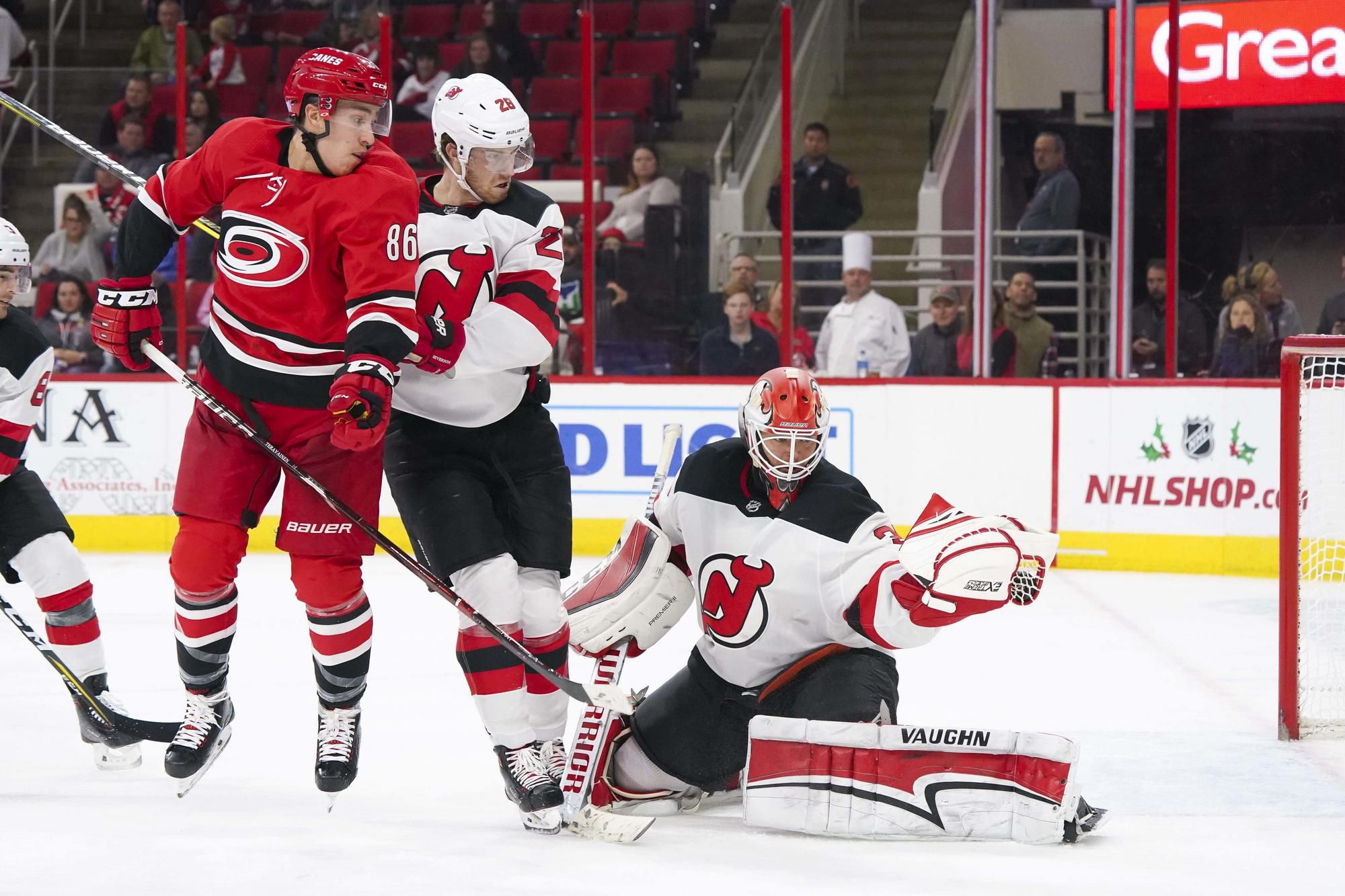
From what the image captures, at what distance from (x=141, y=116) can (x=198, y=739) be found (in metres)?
5.30

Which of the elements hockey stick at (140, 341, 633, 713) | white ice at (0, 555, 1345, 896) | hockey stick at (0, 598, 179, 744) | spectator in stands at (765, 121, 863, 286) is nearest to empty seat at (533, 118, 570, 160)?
spectator in stands at (765, 121, 863, 286)

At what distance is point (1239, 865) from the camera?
101 inches

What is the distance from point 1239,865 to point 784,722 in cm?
76

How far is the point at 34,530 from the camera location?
3238mm

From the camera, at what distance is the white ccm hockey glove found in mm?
2494

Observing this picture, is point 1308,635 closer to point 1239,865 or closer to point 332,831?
point 1239,865

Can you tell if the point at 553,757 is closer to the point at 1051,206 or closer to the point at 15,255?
the point at 15,255

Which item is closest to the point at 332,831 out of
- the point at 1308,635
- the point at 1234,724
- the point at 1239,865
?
the point at 1239,865

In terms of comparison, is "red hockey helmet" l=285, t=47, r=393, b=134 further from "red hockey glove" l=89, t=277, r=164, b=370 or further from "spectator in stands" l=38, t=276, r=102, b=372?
"spectator in stands" l=38, t=276, r=102, b=372

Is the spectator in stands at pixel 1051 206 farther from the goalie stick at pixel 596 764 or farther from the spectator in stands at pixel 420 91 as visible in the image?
the goalie stick at pixel 596 764

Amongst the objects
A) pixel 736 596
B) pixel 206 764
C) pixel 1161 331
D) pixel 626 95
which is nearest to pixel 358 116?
pixel 736 596

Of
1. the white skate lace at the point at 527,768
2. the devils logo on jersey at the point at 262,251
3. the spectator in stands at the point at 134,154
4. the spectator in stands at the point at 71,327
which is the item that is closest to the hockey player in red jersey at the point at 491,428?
the white skate lace at the point at 527,768

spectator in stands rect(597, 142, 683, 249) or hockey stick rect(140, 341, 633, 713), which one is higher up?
spectator in stands rect(597, 142, 683, 249)

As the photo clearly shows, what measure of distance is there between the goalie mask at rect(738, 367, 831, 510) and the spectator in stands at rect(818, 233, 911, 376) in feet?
12.6
